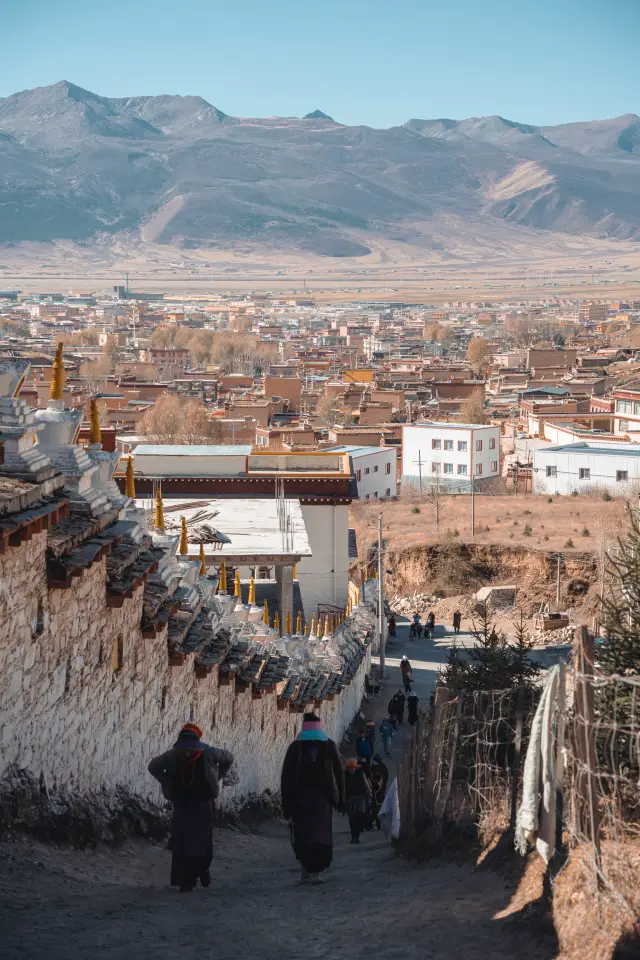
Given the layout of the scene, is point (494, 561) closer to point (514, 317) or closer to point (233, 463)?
point (233, 463)

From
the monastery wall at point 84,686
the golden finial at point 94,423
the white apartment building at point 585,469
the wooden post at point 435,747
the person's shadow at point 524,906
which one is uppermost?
the golden finial at point 94,423

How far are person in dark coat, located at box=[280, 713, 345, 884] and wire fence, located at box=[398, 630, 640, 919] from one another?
0.76 m

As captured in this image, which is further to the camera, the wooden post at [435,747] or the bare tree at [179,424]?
the bare tree at [179,424]

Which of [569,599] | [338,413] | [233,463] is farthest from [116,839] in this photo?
[338,413]

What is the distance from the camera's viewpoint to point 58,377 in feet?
20.1

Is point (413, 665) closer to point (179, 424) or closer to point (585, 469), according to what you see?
point (585, 469)

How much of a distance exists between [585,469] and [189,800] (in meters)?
43.8

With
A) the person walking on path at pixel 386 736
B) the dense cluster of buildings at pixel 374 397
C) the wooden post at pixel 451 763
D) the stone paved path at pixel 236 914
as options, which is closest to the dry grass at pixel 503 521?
the dense cluster of buildings at pixel 374 397

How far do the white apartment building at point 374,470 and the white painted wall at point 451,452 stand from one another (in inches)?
101

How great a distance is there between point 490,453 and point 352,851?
4721 centimetres

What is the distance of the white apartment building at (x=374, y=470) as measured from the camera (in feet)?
162

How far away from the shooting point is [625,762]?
543 cm

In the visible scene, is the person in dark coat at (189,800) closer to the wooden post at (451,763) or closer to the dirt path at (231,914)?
the dirt path at (231,914)

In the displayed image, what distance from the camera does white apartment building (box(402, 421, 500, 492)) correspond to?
5412cm
